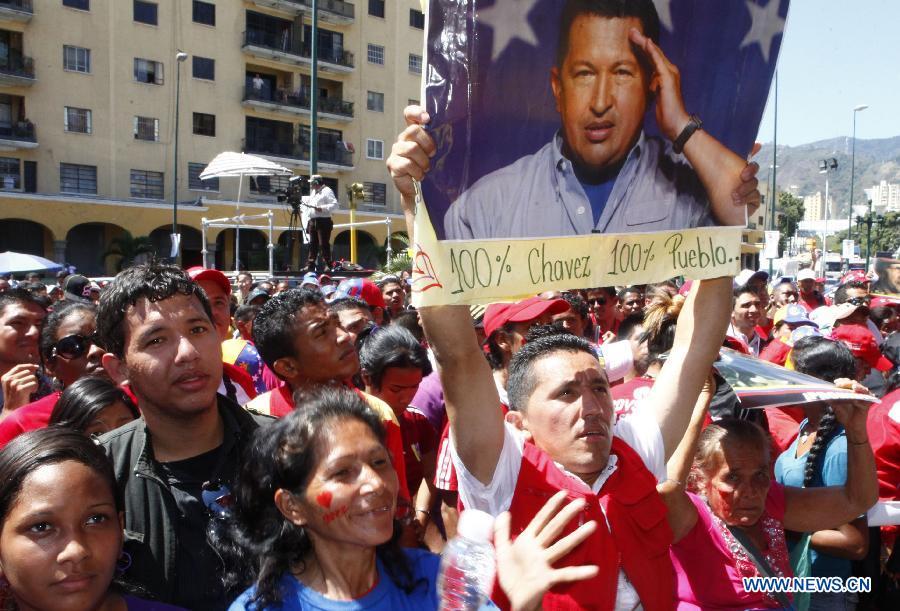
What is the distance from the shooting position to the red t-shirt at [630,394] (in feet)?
11.1

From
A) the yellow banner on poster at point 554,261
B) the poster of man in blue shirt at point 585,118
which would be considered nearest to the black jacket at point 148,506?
the yellow banner on poster at point 554,261

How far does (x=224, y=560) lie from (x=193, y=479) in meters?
0.29

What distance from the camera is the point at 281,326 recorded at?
133 inches

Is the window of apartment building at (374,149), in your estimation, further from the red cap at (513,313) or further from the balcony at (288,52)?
the red cap at (513,313)

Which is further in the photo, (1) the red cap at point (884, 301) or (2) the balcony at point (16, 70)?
(2) the balcony at point (16, 70)

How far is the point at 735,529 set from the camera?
2.79m

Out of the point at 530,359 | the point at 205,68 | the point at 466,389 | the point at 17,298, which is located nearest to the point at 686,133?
the point at 530,359

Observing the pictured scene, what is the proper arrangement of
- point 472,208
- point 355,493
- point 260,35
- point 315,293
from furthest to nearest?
point 260,35, point 315,293, point 472,208, point 355,493

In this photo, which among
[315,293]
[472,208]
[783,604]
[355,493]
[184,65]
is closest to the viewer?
[355,493]

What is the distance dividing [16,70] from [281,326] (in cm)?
3407

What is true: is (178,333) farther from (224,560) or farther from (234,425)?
(224,560)

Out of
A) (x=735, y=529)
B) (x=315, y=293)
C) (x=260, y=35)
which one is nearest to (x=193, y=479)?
(x=315, y=293)

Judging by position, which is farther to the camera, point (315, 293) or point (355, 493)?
point (315, 293)

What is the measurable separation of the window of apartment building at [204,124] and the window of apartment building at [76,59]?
501 cm
